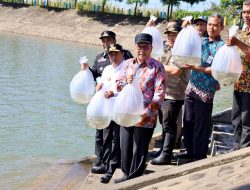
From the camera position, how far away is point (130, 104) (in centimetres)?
423

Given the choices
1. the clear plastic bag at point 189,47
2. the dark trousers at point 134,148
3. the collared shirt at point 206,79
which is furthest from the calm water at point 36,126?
the clear plastic bag at point 189,47

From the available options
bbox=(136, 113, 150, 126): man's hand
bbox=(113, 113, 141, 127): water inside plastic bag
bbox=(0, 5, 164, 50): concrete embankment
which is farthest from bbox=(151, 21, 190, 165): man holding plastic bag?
bbox=(0, 5, 164, 50): concrete embankment

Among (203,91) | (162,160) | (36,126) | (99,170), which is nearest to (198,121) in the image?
(203,91)

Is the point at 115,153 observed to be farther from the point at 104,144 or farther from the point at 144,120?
the point at 144,120

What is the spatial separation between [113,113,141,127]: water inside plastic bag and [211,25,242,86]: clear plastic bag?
2.69 ft

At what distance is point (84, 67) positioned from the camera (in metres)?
5.37

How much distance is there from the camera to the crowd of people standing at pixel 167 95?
14.5 feet

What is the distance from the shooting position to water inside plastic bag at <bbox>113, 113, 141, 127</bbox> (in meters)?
4.26

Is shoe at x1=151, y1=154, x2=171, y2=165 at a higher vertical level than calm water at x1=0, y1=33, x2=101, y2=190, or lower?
higher

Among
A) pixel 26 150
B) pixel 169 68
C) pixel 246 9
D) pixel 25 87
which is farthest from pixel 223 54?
pixel 25 87

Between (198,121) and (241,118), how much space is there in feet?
1.52

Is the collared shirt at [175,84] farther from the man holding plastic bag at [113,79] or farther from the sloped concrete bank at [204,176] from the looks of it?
the sloped concrete bank at [204,176]

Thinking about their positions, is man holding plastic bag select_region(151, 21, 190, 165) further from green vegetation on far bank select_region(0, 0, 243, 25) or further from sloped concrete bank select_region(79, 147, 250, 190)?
green vegetation on far bank select_region(0, 0, 243, 25)

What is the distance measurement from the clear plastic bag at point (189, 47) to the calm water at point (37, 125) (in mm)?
2595
